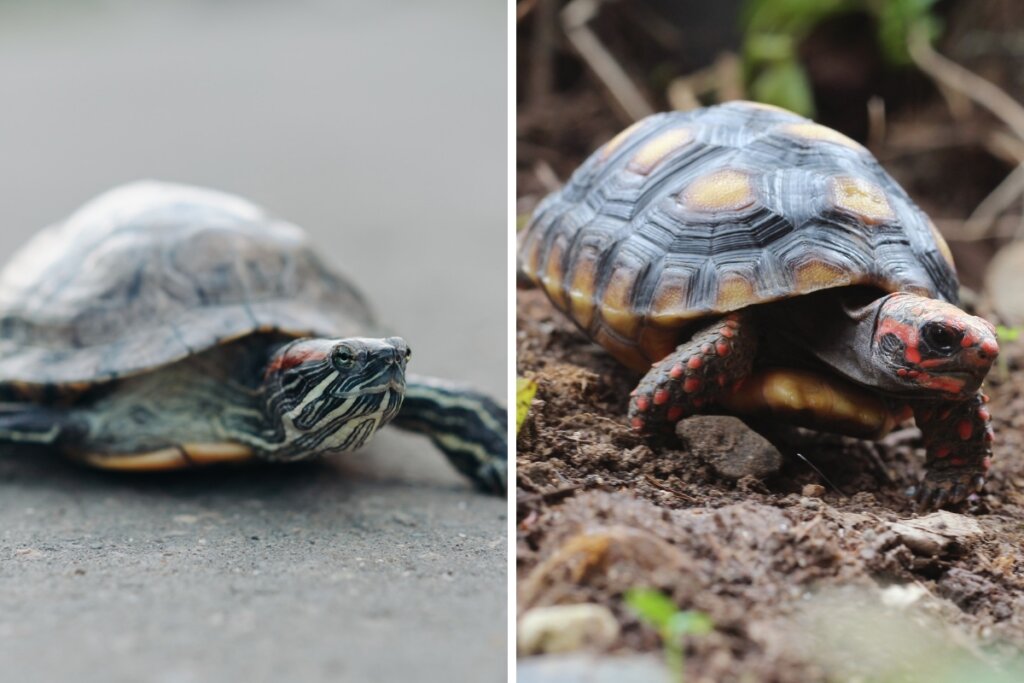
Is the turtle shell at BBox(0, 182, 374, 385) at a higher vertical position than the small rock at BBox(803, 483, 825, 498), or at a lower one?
higher

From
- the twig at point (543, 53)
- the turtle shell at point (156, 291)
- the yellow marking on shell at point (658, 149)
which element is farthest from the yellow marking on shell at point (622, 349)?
the twig at point (543, 53)

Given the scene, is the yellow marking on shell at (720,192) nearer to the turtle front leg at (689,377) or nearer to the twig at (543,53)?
the turtle front leg at (689,377)

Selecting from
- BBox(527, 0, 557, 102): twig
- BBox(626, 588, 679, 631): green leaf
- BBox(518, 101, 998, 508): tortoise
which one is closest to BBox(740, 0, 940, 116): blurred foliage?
BBox(527, 0, 557, 102): twig

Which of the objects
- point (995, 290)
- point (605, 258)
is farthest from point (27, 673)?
point (995, 290)

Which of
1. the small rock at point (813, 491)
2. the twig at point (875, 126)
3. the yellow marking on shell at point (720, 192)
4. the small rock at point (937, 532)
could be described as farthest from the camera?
the twig at point (875, 126)

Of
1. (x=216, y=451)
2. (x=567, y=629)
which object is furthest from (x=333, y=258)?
(x=567, y=629)

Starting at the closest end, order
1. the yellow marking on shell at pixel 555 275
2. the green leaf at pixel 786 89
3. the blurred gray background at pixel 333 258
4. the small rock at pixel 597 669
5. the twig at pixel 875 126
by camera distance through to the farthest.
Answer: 1. the small rock at pixel 597 669
2. the blurred gray background at pixel 333 258
3. the yellow marking on shell at pixel 555 275
4. the green leaf at pixel 786 89
5. the twig at pixel 875 126

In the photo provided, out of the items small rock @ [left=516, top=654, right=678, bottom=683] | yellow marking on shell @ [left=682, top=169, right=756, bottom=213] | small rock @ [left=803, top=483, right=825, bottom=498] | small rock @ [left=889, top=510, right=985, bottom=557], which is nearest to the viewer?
small rock @ [left=516, top=654, right=678, bottom=683]

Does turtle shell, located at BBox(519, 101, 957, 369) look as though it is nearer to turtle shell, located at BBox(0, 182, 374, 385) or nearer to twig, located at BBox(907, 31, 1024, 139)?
turtle shell, located at BBox(0, 182, 374, 385)
